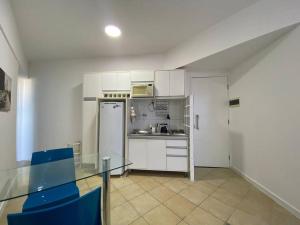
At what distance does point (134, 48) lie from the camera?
3221mm

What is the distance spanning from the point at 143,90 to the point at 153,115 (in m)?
0.70

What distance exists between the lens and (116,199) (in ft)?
7.11

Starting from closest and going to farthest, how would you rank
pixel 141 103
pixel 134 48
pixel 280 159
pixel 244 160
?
pixel 280 159, pixel 244 160, pixel 134 48, pixel 141 103

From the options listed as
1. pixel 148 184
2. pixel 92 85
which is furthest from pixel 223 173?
pixel 92 85

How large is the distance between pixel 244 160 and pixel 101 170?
8.98ft

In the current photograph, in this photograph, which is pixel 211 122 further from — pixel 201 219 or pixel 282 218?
pixel 201 219

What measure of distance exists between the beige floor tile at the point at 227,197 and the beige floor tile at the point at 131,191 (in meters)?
1.14

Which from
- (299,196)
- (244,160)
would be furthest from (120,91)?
(299,196)

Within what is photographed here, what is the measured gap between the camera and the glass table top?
40.6 inches

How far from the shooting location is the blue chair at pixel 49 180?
1.18 metres

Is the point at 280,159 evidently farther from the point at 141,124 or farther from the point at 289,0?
the point at 141,124

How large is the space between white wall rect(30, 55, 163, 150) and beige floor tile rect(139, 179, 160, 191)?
6.58 ft

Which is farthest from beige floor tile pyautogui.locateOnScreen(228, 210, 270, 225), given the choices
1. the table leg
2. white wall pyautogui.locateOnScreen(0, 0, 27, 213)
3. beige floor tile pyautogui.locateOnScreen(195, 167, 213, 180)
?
white wall pyautogui.locateOnScreen(0, 0, 27, 213)

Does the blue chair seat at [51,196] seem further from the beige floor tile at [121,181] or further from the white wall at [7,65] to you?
the beige floor tile at [121,181]
